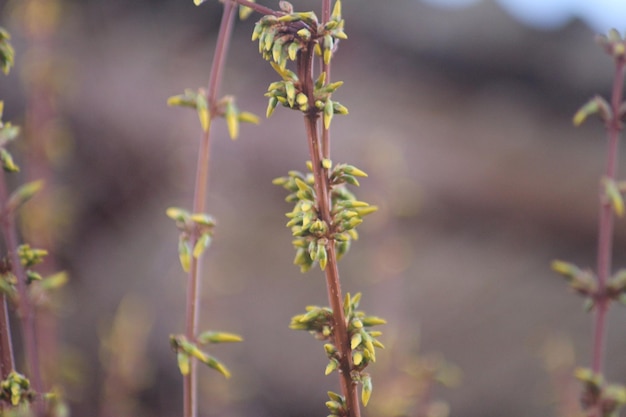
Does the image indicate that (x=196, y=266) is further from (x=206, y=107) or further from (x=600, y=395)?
(x=600, y=395)

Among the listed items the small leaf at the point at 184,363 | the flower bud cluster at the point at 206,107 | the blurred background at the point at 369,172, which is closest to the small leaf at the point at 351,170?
the flower bud cluster at the point at 206,107

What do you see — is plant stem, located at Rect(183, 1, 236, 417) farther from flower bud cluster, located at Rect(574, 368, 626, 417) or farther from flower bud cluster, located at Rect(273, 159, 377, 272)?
flower bud cluster, located at Rect(574, 368, 626, 417)

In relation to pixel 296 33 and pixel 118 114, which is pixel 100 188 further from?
pixel 296 33

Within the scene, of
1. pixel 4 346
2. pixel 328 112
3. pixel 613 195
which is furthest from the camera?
pixel 613 195

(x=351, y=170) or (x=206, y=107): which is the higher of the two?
(x=206, y=107)

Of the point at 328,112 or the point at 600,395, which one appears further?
the point at 600,395

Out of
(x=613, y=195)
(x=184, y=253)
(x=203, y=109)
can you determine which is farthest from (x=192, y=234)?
(x=613, y=195)
